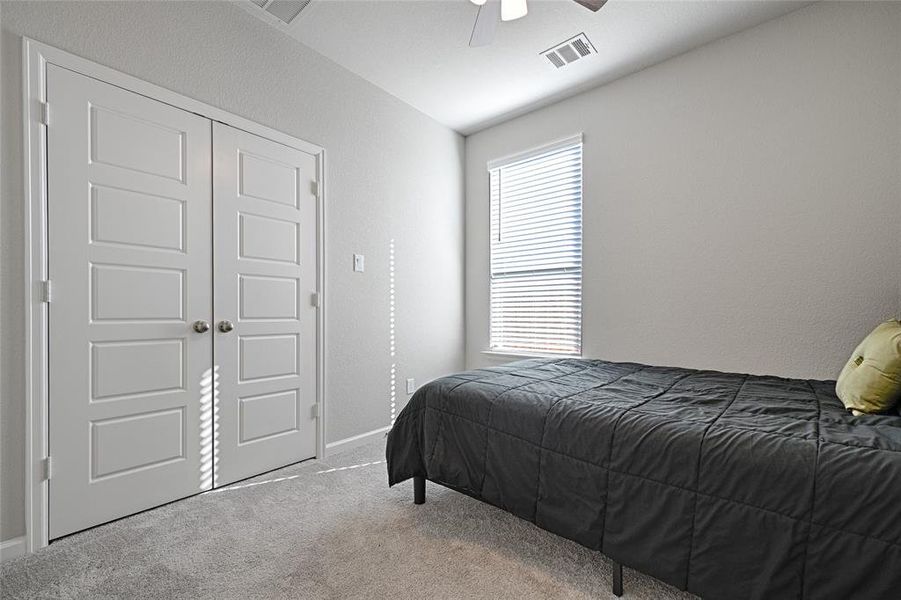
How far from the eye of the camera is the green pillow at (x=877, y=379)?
149 cm

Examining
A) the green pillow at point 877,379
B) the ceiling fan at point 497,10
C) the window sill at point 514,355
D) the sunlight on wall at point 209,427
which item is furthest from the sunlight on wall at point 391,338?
the green pillow at point 877,379

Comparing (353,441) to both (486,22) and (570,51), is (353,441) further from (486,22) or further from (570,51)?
(570,51)

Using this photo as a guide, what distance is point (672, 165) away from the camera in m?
2.92

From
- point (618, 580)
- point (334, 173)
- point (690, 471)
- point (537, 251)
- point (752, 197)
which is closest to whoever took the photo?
point (690, 471)

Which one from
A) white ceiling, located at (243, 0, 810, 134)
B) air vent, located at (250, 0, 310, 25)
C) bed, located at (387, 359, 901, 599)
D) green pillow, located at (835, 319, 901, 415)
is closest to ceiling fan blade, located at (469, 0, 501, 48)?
white ceiling, located at (243, 0, 810, 134)

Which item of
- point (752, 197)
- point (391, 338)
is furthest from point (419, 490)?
point (752, 197)

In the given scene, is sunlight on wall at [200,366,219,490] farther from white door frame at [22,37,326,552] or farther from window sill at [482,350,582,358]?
window sill at [482,350,582,358]

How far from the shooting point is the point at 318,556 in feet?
5.70

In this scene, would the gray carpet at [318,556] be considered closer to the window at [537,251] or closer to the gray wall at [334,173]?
the gray wall at [334,173]

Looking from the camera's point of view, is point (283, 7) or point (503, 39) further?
point (503, 39)

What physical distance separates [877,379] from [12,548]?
3.38 metres

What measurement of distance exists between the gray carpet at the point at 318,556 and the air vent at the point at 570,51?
2.84 meters

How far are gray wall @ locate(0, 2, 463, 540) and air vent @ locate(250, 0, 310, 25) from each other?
0.47ft

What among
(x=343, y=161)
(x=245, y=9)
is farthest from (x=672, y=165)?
(x=245, y=9)
